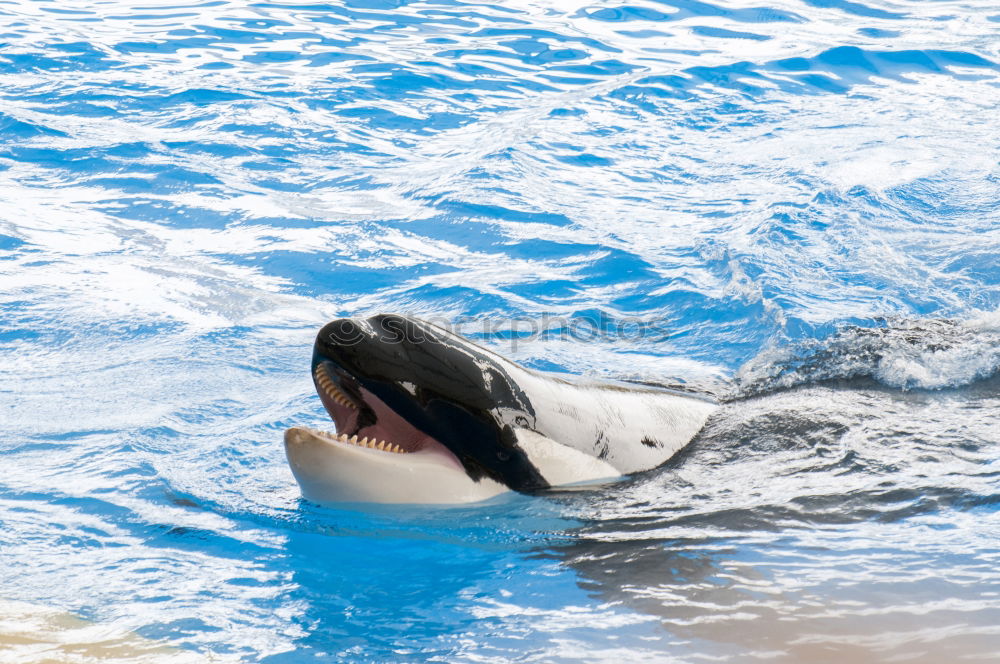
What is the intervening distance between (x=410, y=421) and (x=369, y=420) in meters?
0.21

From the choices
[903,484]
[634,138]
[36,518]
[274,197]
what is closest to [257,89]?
[274,197]

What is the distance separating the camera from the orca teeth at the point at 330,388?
4.93 m

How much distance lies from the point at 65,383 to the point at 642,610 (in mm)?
5035

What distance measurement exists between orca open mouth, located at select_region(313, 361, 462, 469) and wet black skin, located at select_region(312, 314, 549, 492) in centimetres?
1

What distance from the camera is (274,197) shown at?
12.6 m

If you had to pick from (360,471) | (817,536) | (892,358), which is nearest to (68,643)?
(360,471)

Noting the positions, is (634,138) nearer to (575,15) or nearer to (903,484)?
(575,15)

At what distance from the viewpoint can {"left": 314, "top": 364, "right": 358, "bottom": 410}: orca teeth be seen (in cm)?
493

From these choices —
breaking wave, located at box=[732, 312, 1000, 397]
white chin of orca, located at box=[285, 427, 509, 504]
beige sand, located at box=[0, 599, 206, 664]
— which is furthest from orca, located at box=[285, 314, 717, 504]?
breaking wave, located at box=[732, 312, 1000, 397]

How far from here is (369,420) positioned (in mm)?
5078

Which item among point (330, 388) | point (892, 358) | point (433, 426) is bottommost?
point (892, 358)

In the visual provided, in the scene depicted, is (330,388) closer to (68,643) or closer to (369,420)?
(369,420)

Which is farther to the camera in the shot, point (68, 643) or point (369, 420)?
point (369, 420)

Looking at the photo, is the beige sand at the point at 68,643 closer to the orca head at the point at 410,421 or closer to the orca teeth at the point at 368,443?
the orca head at the point at 410,421
